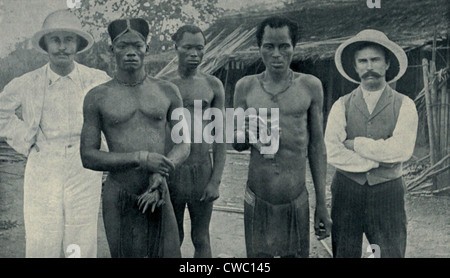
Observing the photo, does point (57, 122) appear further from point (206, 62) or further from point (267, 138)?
point (267, 138)

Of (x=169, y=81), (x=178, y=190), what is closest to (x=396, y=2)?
(x=169, y=81)

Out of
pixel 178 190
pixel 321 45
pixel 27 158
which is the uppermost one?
pixel 321 45

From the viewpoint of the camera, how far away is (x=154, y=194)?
161 inches

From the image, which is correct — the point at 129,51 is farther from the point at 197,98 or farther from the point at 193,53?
the point at 197,98

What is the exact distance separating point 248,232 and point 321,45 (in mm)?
1737

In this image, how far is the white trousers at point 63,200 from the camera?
4547 mm

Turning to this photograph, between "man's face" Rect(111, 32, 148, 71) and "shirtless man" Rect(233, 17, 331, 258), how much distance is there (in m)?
0.94

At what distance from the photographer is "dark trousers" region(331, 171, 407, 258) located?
4.46m

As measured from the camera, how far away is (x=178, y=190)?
4.46 meters

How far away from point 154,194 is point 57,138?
109 cm

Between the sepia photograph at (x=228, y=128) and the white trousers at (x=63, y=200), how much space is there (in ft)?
0.04

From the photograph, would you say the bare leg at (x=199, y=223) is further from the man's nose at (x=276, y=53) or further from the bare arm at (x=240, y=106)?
the man's nose at (x=276, y=53)

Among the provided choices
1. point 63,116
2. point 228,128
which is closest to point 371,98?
point 228,128

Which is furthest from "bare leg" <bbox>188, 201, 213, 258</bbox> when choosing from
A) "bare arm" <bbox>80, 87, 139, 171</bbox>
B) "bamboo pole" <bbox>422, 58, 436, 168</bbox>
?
"bamboo pole" <bbox>422, 58, 436, 168</bbox>
